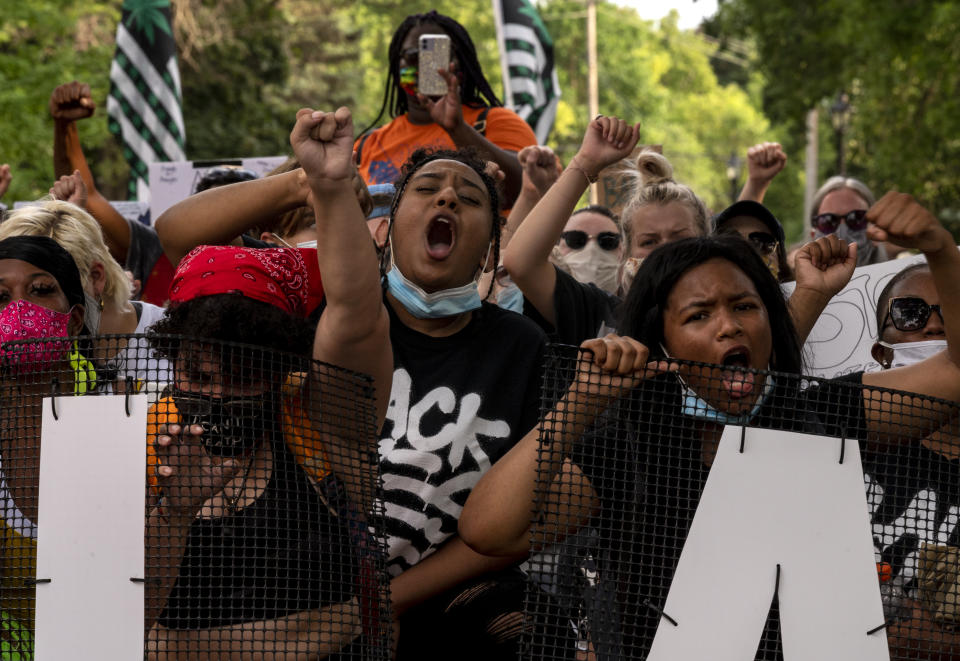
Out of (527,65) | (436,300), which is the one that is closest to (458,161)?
(436,300)

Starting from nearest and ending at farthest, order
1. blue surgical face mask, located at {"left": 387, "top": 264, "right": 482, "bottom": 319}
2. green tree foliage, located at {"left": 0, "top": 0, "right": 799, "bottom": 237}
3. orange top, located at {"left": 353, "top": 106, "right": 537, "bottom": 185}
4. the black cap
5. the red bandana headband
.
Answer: the red bandana headband → blue surgical face mask, located at {"left": 387, "top": 264, "right": 482, "bottom": 319} → the black cap → orange top, located at {"left": 353, "top": 106, "right": 537, "bottom": 185} → green tree foliage, located at {"left": 0, "top": 0, "right": 799, "bottom": 237}

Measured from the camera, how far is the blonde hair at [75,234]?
14.0 ft

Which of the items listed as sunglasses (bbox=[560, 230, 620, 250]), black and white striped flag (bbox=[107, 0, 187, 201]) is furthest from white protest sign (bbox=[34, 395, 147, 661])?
black and white striped flag (bbox=[107, 0, 187, 201])

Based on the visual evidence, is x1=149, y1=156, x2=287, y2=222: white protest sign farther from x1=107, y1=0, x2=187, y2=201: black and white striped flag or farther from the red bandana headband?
the red bandana headband

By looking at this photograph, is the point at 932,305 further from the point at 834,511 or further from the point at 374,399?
the point at 374,399

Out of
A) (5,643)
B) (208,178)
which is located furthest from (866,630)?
(208,178)

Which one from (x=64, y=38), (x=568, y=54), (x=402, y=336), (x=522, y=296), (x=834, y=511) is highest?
(x=568, y=54)

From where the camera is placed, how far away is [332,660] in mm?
2729

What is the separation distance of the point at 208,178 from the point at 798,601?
12.8 ft

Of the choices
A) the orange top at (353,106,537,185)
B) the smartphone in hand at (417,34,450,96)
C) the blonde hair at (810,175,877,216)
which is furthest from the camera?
the blonde hair at (810,175,877,216)

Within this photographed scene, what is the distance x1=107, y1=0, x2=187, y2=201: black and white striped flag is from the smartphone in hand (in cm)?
447

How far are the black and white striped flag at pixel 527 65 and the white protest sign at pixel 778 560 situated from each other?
6.56m

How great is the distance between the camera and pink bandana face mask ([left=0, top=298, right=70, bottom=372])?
2.72 meters

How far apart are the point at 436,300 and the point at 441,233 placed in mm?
264
